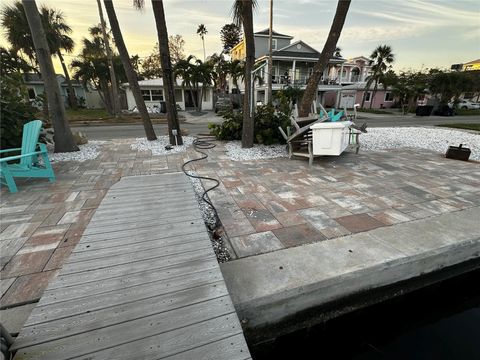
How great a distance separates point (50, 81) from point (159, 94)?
1687 centimetres

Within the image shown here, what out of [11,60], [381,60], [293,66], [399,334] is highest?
[381,60]

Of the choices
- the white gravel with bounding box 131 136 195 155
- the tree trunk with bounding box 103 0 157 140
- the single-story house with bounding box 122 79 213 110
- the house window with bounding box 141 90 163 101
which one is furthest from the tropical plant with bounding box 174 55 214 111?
the white gravel with bounding box 131 136 195 155

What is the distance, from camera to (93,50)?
1927 cm

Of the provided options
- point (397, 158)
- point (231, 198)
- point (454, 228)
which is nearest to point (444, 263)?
point (454, 228)

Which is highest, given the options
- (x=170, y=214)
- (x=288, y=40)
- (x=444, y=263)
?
(x=288, y=40)

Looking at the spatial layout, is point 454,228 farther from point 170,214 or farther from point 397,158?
point 397,158

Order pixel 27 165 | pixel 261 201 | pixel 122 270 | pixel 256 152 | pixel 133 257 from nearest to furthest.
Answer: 1. pixel 122 270
2. pixel 133 257
3. pixel 261 201
4. pixel 27 165
5. pixel 256 152

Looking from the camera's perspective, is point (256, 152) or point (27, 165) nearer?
point (27, 165)

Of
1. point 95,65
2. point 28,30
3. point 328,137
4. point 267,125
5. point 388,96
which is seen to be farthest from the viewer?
point 388,96

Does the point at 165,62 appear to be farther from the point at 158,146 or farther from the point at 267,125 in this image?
the point at 267,125

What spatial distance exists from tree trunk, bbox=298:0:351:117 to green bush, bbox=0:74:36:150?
6.50 meters

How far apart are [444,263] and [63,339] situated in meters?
3.13

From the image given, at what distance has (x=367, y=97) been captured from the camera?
27.9 meters

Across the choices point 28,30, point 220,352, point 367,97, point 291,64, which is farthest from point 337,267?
point 367,97
